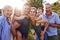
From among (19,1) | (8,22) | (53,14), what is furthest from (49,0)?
(8,22)

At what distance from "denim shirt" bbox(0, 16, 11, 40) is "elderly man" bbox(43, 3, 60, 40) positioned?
22.7 inches

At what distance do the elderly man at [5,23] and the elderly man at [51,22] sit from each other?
54 centimetres

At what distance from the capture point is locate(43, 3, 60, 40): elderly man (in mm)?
3189

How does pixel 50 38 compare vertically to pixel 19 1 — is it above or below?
below

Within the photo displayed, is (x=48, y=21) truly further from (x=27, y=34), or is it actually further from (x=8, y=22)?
(x=8, y=22)

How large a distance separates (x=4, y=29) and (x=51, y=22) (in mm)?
716

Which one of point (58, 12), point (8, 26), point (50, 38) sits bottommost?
point (50, 38)

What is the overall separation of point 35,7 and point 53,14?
29cm

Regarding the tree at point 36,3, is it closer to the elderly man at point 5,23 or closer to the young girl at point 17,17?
the young girl at point 17,17

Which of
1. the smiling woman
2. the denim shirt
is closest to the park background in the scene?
the smiling woman

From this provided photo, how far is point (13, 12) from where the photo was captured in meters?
3.14

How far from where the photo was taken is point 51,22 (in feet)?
10.5

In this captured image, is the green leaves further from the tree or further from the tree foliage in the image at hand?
the tree foliage

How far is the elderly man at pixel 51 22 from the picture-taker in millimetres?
3189
